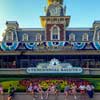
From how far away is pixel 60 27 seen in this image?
64.5 metres

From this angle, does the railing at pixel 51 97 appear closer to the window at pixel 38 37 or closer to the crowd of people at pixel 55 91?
the crowd of people at pixel 55 91

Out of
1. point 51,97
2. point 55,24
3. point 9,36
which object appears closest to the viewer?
point 51,97

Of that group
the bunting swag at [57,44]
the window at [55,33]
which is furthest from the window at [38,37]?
the bunting swag at [57,44]

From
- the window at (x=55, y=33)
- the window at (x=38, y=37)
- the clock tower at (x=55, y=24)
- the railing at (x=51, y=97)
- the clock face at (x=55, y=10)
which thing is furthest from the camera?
the window at (x=38, y=37)

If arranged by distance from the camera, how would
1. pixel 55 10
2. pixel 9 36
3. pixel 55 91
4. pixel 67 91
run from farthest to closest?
pixel 9 36
pixel 55 10
pixel 55 91
pixel 67 91

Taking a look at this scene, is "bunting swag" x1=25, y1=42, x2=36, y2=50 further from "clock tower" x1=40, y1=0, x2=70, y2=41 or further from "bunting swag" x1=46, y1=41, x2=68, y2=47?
"clock tower" x1=40, y1=0, x2=70, y2=41

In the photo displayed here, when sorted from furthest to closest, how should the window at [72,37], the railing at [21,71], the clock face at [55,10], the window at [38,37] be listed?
the window at [38,37]
the window at [72,37]
the clock face at [55,10]
the railing at [21,71]

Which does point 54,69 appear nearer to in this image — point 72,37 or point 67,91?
point 72,37

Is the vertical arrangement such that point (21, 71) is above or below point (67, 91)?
above

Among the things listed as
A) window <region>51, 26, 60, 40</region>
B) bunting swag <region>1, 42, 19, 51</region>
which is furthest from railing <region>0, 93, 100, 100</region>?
window <region>51, 26, 60, 40</region>

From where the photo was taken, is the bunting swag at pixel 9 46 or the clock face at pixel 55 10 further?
the clock face at pixel 55 10

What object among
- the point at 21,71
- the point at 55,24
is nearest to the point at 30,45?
the point at 55,24

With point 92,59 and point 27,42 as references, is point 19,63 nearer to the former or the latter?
point 27,42

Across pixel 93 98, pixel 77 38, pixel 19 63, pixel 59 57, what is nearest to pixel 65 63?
pixel 59 57
